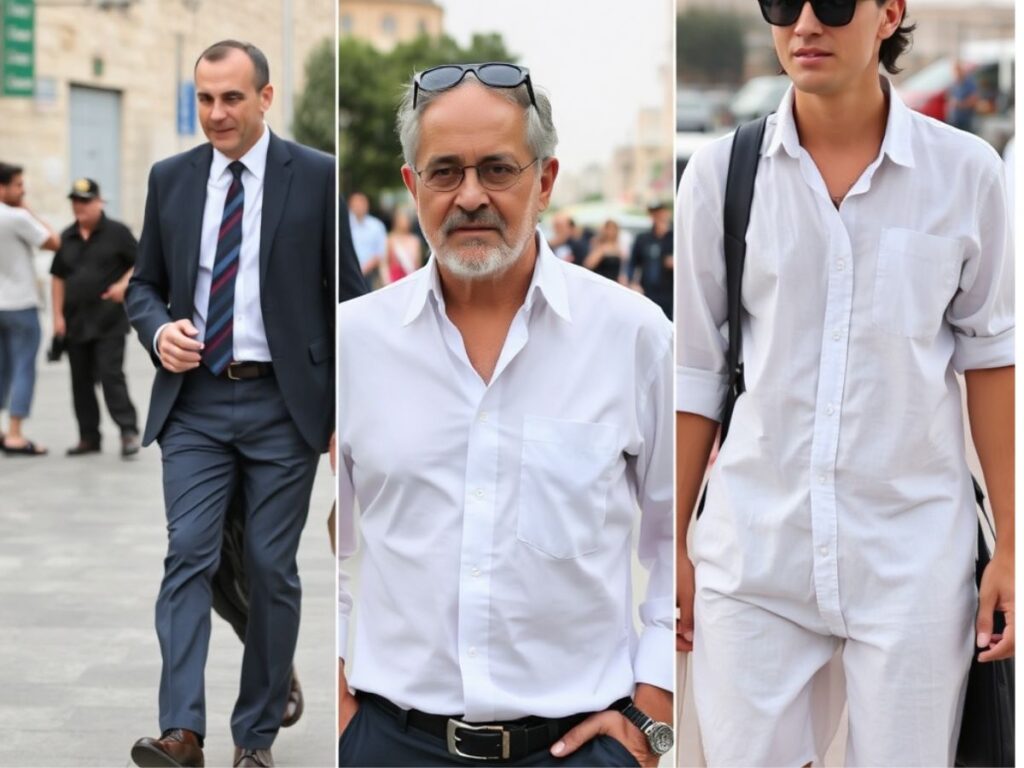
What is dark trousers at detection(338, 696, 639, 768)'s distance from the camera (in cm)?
269

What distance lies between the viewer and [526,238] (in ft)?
8.71

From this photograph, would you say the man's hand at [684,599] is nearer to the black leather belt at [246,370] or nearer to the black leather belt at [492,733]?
the black leather belt at [492,733]

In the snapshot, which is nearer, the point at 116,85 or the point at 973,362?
the point at 973,362

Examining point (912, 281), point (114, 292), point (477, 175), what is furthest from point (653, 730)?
point (114, 292)

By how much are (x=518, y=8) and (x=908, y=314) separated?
1.04m

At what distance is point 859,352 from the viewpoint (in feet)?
8.71

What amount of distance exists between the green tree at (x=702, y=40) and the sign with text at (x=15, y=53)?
12272mm

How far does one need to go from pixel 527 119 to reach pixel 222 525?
62.6 inches

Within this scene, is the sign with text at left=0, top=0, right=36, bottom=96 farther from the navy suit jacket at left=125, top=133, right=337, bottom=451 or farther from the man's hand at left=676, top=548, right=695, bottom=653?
the man's hand at left=676, top=548, right=695, bottom=653

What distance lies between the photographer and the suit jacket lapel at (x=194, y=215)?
381cm

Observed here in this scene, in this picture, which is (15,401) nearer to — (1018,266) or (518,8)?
(518,8)

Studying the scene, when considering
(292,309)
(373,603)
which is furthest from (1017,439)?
(292,309)

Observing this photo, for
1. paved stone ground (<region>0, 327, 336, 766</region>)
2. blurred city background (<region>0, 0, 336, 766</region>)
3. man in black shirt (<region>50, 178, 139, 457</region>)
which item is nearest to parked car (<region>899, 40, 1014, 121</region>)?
blurred city background (<region>0, 0, 336, 766</region>)

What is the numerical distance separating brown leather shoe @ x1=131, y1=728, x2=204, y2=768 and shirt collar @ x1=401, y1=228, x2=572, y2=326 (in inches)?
53.2
